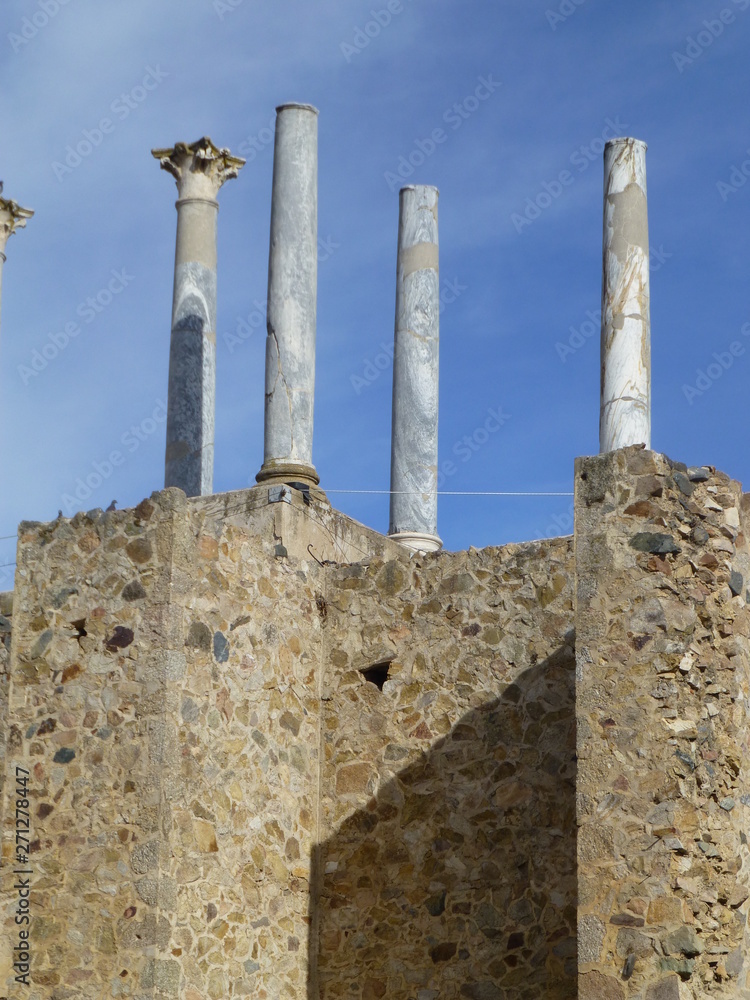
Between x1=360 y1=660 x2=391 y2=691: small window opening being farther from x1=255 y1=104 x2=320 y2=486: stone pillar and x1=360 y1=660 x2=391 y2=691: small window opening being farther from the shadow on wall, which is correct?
x1=255 y1=104 x2=320 y2=486: stone pillar

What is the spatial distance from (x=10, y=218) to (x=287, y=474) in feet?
22.0

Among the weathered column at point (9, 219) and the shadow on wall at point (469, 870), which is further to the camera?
the weathered column at point (9, 219)

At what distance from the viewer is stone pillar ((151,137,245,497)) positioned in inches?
698

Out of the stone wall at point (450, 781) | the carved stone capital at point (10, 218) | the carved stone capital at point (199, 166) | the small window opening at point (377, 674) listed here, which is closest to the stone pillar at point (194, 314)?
the carved stone capital at point (199, 166)

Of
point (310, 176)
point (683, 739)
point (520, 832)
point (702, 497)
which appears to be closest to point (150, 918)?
point (520, 832)

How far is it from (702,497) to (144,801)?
391 centimetres

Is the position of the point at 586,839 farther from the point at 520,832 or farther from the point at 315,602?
the point at 315,602

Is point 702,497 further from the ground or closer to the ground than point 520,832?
further from the ground

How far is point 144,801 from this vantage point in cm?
1077

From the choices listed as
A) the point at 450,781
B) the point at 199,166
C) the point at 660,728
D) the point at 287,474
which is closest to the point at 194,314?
the point at 199,166

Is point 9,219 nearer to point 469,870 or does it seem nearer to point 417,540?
point 417,540

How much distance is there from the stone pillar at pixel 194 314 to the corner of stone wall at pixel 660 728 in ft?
28.2

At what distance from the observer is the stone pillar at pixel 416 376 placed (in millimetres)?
16516

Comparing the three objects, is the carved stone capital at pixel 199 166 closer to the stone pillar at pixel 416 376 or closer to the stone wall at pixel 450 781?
the stone pillar at pixel 416 376
